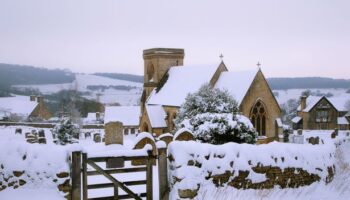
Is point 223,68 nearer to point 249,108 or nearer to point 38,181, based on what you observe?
point 249,108

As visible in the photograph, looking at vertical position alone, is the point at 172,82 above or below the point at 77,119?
above

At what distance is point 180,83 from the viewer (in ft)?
128

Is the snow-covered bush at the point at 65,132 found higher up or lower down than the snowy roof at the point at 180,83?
lower down

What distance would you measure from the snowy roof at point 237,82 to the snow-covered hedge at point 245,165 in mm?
19363

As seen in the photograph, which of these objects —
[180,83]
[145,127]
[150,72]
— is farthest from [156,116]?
[150,72]

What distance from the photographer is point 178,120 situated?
27625 mm

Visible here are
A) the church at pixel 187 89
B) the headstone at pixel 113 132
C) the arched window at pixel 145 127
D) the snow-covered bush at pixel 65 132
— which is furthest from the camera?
the arched window at pixel 145 127

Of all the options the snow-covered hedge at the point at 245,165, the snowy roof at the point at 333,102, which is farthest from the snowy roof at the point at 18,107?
the snow-covered hedge at the point at 245,165

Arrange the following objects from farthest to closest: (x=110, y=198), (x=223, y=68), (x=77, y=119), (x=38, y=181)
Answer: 1. (x=77, y=119)
2. (x=223, y=68)
3. (x=38, y=181)
4. (x=110, y=198)

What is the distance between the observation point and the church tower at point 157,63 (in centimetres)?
4409

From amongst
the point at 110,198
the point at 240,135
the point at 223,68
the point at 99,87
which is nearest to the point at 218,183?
the point at 110,198

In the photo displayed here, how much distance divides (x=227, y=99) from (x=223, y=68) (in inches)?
391

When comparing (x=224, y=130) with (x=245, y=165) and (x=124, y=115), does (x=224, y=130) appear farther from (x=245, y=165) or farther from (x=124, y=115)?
(x=124, y=115)

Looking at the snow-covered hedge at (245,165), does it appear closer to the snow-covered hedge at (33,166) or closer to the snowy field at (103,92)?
the snow-covered hedge at (33,166)
